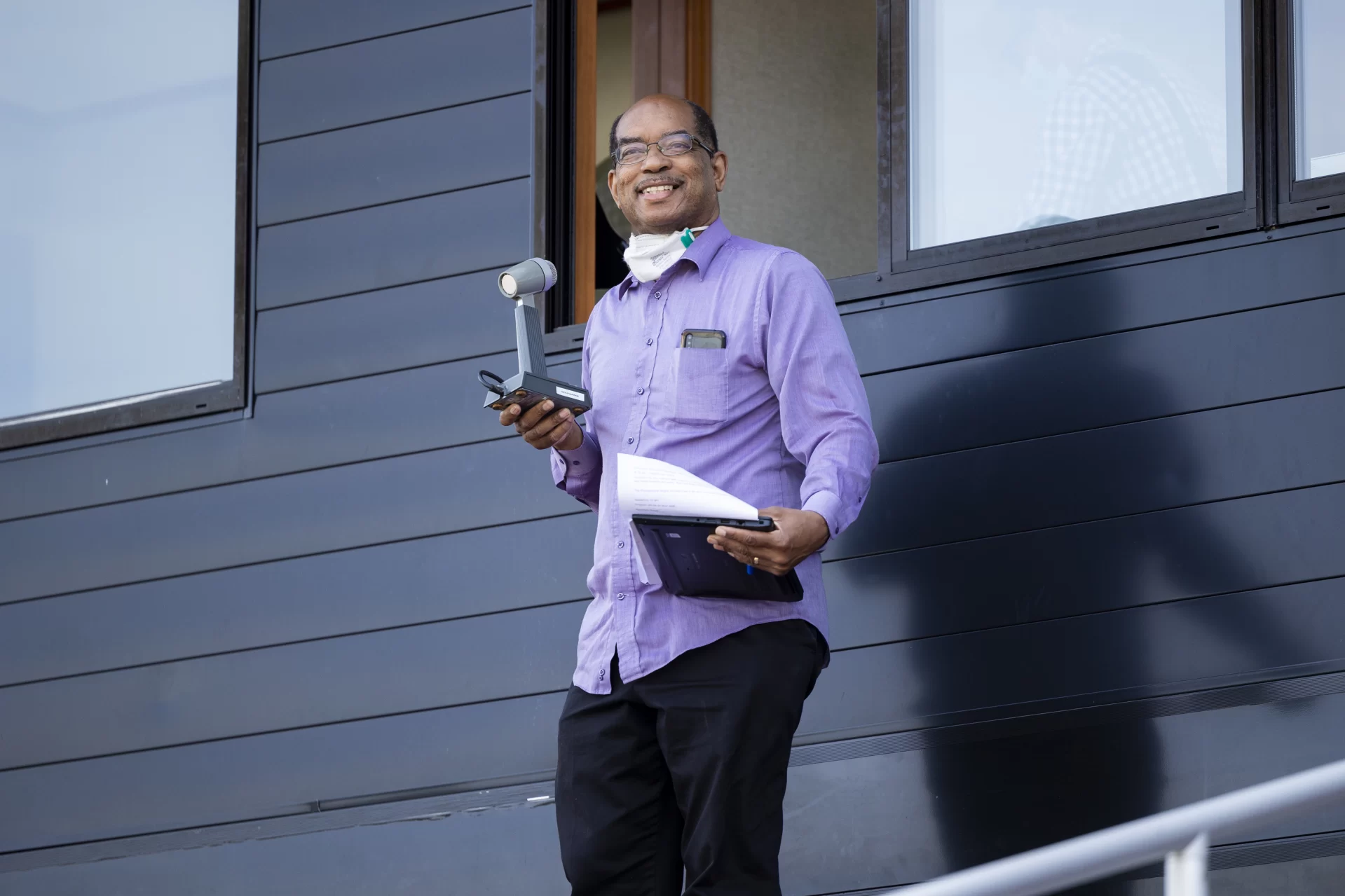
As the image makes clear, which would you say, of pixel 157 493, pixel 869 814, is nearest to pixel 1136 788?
pixel 869 814

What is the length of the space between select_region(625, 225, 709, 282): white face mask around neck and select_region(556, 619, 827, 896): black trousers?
65 centimetres

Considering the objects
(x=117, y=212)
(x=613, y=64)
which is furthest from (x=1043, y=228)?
(x=117, y=212)

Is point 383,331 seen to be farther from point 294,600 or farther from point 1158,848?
point 1158,848

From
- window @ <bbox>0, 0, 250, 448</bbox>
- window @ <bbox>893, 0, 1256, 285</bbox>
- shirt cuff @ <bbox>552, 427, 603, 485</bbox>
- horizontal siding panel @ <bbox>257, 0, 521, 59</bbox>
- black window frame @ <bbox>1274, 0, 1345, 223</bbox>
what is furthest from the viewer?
window @ <bbox>0, 0, 250, 448</bbox>

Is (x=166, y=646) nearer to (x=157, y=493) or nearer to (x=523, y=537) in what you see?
(x=157, y=493)

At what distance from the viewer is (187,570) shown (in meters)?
4.07

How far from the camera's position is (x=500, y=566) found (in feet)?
12.3

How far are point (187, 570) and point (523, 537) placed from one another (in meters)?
0.90

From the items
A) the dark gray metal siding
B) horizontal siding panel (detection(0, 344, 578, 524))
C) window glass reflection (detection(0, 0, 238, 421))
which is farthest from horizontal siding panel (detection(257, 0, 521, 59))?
horizontal siding panel (detection(0, 344, 578, 524))

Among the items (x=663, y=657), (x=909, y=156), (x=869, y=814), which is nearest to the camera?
(x=663, y=657)

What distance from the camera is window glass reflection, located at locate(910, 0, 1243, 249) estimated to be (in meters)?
3.21

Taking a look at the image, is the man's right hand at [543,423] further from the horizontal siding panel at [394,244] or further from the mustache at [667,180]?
the horizontal siding panel at [394,244]

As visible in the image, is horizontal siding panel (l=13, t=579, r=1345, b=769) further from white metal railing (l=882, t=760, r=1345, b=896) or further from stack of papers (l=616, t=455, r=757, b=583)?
white metal railing (l=882, t=760, r=1345, b=896)

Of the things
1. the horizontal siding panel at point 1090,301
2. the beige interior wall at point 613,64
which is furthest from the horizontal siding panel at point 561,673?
the beige interior wall at point 613,64
